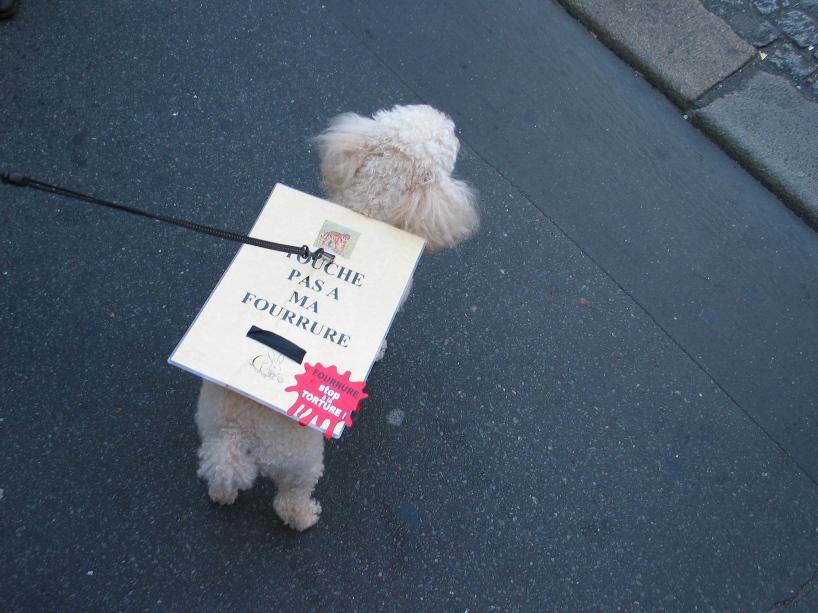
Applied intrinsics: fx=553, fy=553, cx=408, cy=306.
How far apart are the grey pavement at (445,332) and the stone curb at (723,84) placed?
0.05 meters

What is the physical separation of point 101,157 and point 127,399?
1263mm

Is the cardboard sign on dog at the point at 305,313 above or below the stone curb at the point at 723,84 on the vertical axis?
below

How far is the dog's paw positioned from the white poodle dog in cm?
13

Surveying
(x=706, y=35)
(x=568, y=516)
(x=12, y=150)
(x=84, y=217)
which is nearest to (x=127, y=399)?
(x=84, y=217)

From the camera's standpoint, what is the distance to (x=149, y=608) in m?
2.00

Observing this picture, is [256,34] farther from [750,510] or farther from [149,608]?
[750,510]

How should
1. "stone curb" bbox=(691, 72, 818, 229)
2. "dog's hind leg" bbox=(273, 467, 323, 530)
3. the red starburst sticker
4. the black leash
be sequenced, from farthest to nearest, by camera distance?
"stone curb" bbox=(691, 72, 818, 229) < "dog's hind leg" bbox=(273, 467, 323, 530) < the red starburst sticker < the black leash

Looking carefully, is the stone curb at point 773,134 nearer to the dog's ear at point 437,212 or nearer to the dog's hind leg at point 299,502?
the dog's ear at point 437,212

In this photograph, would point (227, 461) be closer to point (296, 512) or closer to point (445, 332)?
point (296, 512)

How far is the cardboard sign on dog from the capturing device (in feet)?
4.99

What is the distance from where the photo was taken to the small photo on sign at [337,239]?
171 centimetres

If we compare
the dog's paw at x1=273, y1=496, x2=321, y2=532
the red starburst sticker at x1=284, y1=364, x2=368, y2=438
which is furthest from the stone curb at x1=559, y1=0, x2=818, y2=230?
the dog's paw at x1=273, y1=496, x2=321, y2=532

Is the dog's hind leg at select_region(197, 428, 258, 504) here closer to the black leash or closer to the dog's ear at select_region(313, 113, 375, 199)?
the black leash

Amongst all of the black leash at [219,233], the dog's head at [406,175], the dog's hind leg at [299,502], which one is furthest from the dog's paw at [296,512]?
the dog's head at [406,175]
